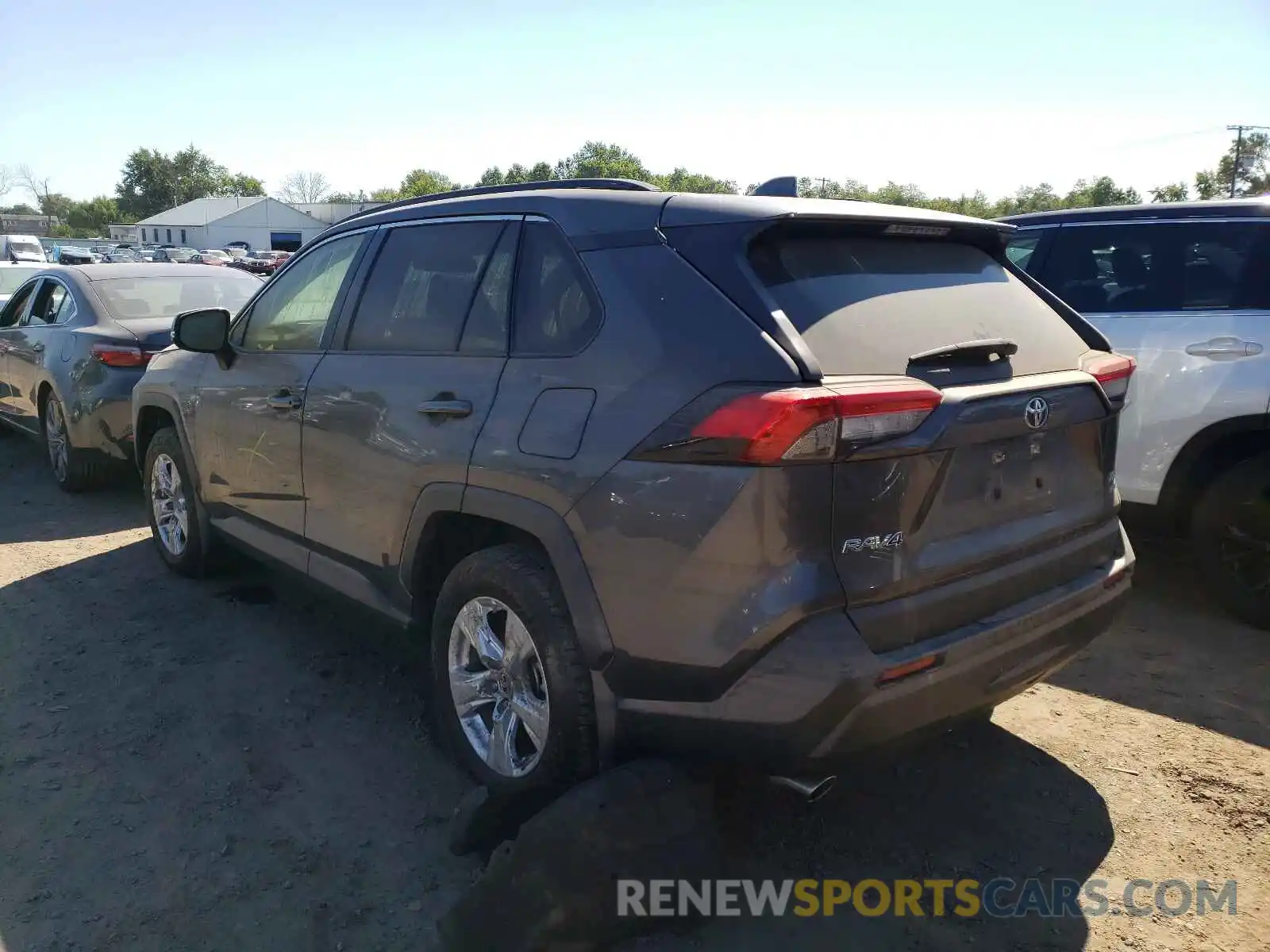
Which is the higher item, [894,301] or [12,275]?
[12,275]

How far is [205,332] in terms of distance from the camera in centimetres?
451

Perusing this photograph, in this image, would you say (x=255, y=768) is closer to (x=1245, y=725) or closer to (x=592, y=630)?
(x=592, y=630)

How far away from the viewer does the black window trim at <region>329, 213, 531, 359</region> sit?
320 centimetres

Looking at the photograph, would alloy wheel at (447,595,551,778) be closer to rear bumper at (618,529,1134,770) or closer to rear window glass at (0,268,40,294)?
rear bumper at (618,529,1134,770)

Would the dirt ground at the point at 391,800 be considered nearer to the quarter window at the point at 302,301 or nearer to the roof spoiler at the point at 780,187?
the quarter window at the point at 302,301

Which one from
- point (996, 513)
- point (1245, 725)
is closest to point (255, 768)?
point (996, 513)

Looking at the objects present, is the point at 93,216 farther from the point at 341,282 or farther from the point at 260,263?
the point at 341,282

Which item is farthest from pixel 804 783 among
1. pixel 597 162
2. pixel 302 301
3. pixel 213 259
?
pixel 597 162

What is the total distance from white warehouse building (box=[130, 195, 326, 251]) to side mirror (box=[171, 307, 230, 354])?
8516 cm

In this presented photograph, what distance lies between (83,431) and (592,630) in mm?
5893

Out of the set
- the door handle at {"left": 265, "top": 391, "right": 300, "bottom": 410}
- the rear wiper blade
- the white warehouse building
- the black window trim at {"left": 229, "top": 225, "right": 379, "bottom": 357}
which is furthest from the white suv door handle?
the white warehouse building

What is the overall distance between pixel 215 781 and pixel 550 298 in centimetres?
207

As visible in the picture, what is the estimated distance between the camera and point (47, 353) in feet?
24.5

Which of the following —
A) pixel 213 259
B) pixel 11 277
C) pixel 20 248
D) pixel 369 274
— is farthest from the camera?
pixel 213 259
